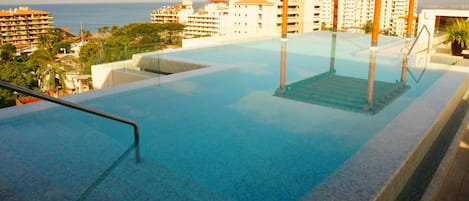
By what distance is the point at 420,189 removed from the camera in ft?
14.4

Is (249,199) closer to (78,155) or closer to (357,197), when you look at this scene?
(357,197)

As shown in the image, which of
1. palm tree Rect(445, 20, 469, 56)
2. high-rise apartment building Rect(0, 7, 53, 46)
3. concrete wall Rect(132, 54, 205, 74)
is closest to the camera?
concrete wall Rect(132, 54, 205, 74)

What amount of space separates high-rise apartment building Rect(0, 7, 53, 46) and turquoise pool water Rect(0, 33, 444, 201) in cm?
10430

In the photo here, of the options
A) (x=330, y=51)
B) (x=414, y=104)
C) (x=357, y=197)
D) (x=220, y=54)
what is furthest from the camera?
(x=330, y=51)

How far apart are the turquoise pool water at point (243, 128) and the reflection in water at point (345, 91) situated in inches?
6.3

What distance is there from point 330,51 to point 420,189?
27.5 ft

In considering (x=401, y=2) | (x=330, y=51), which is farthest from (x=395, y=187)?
(x=401, y=2)

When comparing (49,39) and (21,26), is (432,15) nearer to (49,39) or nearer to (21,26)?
(49,39)

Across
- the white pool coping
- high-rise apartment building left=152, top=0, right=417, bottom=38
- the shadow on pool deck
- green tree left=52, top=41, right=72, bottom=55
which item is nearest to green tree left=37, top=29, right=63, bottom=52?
green tree left=52, top=41, right=72, bottom=55

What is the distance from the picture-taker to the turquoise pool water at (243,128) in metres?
3.95

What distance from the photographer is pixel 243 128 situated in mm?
5367

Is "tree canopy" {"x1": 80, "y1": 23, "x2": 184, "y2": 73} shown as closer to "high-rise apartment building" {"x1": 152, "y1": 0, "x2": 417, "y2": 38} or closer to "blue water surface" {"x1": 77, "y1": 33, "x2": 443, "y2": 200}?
"blue water surface" {"x1": 77, "y1": 33, "x2": 443, "y2": 200}

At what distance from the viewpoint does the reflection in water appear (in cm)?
644

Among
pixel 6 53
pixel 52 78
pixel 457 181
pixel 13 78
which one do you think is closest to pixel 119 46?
pixel 52 78
